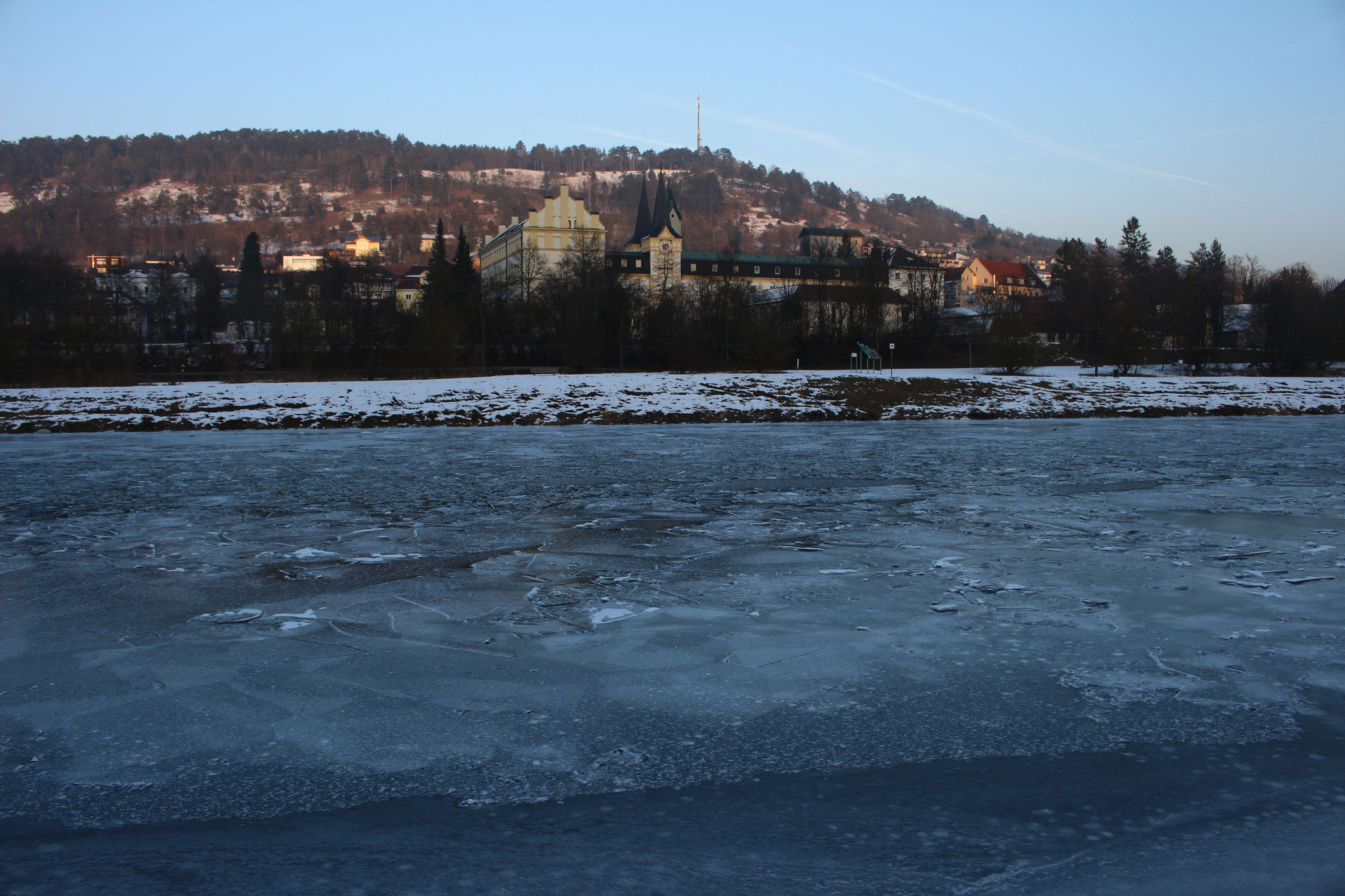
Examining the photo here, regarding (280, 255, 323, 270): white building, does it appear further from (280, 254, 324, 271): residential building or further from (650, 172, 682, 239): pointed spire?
(650, 172, 682, 239): pointed spire

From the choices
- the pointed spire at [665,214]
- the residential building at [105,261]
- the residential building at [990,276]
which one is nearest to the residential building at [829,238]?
the pointed spire at [665,214]

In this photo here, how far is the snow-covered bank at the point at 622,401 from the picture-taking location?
2491 cm

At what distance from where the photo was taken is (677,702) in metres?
3.85

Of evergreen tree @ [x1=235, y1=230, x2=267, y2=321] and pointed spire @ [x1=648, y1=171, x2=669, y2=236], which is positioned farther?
pointed spire @ [x1=648, y1=171, x2=669, y2=236]

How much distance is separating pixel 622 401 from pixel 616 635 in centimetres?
2392

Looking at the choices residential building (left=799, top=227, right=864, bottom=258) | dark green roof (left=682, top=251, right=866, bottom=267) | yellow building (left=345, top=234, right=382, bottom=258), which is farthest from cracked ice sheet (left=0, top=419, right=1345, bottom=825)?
yellow building (left=345, top=234, right=382, bottom=258)

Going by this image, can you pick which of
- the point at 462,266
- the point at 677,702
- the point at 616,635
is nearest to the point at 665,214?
the point at 462,266

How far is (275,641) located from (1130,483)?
10177 millimetres

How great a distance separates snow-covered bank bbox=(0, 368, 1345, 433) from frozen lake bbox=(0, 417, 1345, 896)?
16.8 meters

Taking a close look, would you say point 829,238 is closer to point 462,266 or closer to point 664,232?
point 664,232

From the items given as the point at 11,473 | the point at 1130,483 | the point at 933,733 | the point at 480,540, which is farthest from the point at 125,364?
the point at 933,733

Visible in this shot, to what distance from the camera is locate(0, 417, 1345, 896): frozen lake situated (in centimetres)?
266

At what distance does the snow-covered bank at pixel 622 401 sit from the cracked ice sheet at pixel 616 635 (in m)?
14.7

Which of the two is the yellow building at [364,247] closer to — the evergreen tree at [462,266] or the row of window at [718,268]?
the row of window at [718,268]
